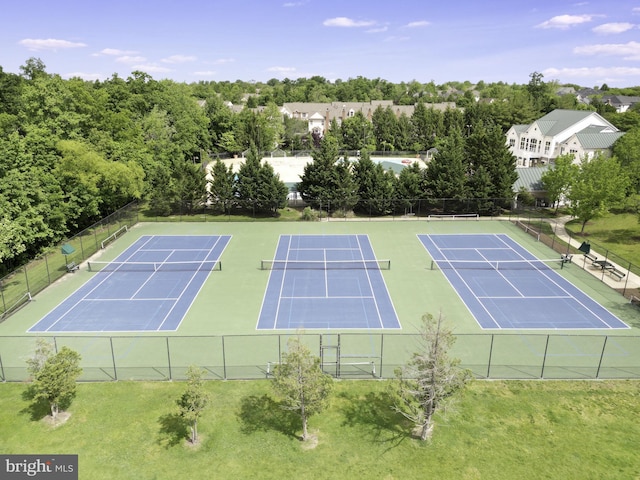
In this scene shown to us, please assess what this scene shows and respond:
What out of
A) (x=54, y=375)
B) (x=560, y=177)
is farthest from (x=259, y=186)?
(x=54, y=375)

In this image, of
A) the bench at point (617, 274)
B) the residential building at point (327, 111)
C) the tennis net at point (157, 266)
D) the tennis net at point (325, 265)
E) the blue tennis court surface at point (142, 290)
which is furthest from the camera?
the residential building at point (327, 111)

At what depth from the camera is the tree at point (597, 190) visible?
35438mm

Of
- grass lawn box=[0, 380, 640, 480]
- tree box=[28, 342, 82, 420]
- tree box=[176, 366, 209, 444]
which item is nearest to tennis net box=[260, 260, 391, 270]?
grass lawn box=[0, 380, 640, 480]

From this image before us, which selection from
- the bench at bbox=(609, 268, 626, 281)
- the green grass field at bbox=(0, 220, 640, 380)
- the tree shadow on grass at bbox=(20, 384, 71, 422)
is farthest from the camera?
the bench at bbox=(609, 268, 626, 281)

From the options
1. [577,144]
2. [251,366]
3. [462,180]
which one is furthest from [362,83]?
[251,366]

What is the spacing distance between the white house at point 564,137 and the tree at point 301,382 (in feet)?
144

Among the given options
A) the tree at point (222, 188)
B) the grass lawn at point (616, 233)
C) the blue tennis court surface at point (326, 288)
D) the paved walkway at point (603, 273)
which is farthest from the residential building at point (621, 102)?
the blue tennis court surface at point (326, 288)

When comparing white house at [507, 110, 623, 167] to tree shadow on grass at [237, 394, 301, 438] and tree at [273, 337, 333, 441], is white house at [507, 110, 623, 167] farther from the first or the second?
tree at [273, 337, 333, 441]

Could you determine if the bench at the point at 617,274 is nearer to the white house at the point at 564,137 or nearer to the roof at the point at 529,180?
the roof at the point at 529,180

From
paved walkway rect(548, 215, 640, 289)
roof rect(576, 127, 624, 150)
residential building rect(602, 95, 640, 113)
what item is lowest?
paved walkway rect(548, 215, 640, 289)

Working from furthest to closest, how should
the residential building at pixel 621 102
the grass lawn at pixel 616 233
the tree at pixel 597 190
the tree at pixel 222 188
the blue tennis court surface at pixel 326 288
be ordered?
the residential building at pixel 621 102 → the tree at pixel 222 188 → the tree at pixel 597 190 → the grass lawn at pixel 616 233 → the blue tennis court surface at pixel 326 288

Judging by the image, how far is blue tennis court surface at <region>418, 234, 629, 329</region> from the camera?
79.5ft

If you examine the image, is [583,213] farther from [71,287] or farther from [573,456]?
[71,287]

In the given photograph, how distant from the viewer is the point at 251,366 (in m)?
19.9
